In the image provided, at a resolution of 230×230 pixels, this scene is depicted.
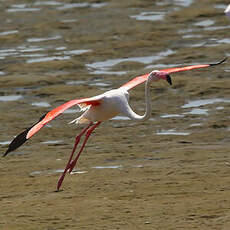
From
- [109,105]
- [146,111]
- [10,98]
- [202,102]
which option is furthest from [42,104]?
[146,111]

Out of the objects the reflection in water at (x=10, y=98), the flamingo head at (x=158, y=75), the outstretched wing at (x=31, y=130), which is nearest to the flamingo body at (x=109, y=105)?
the flamingo head at (x=158, y=75)

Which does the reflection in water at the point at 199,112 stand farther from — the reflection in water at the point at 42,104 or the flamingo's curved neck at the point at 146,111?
the flamingo's curved neck at the point at 146,111

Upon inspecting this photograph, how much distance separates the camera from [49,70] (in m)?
15.9

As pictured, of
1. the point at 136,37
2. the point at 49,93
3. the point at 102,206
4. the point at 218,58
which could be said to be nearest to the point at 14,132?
the point at 49,93

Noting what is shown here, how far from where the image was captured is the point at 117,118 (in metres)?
12.9

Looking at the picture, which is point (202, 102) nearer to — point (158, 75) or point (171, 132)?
point (171, 132)

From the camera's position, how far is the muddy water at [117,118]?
8.37 meters

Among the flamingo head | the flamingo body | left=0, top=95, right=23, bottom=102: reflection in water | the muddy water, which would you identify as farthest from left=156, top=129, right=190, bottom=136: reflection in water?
left=0, top=95, right=23, bottom=102: reflection in water

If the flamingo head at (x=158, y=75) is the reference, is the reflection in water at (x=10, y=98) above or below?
below

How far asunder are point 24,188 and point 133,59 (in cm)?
740

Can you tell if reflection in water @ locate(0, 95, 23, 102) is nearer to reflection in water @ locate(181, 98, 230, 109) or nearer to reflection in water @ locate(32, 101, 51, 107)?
reflection in water @ locate(32, 101, 51, 107)

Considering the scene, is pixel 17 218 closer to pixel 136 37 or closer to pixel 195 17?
pixel 136 37

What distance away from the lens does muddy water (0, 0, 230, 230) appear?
837 centimetres

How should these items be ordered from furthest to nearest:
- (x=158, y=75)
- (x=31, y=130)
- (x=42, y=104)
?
(x=42, y=104)
(x=158, y=75)
(x=31, y=130)
